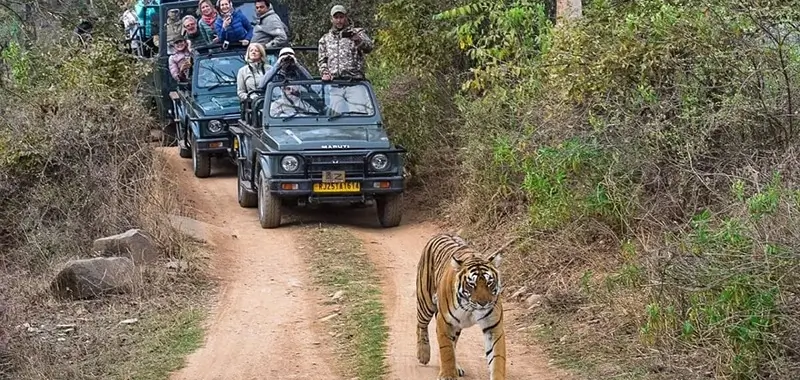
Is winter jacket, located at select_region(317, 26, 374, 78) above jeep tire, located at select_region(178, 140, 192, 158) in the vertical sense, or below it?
above

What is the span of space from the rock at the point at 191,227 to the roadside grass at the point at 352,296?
3.90ft

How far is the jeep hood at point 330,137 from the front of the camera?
45.9 ft

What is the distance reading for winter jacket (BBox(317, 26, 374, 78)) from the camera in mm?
15398

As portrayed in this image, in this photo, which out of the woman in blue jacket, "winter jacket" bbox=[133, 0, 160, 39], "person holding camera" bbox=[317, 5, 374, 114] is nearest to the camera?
"person holding camera" bbox=[317, 5, 374, 114]

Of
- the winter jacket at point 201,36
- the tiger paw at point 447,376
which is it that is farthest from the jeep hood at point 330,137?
the tiger paw at point 447,376

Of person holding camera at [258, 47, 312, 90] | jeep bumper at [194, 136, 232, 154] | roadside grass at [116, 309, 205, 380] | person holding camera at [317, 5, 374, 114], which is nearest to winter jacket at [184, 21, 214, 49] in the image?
jeep bumper at [194, 136, 232, 154]

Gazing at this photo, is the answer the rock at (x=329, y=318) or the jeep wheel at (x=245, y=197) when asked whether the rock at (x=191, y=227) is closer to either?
the jeep wheel at (x=245, y=197)

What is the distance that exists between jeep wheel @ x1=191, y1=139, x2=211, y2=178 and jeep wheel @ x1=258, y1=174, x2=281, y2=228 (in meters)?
3.33

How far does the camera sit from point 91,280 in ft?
37.3

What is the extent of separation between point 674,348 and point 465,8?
6.63m

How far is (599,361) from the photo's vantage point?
8.65 metres

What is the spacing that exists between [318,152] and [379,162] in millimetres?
727

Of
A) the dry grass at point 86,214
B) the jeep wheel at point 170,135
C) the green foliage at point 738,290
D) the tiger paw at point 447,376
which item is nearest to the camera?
the green foliage at point 738,290

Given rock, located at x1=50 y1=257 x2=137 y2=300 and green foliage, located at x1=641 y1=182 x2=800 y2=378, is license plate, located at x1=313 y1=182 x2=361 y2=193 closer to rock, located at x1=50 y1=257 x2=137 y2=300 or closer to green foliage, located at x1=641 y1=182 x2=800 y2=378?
rock, located at x1=50 y1=257 x2=137 y2=300
